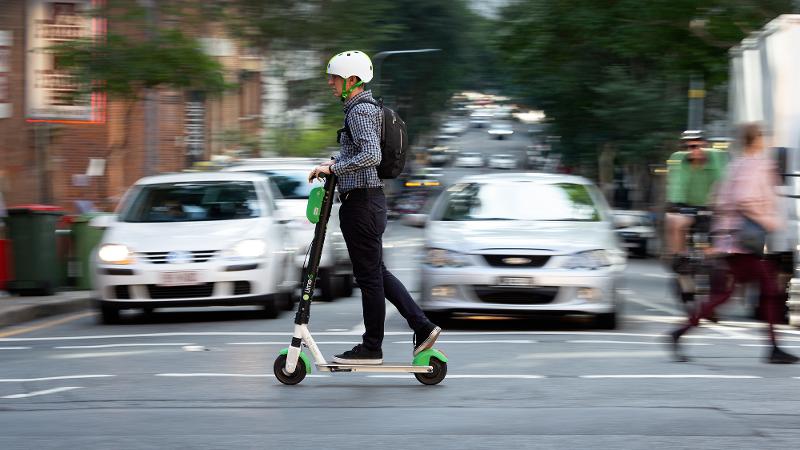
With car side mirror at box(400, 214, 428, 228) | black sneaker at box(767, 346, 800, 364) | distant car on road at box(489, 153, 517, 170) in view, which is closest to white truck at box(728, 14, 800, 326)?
car side mirror at box(400, 214, 428, 228)

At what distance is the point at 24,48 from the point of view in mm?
33375

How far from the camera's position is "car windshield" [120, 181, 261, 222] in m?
14.6

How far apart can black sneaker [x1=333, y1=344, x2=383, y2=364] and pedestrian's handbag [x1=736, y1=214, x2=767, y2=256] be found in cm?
292

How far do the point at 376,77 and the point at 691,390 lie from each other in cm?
4736

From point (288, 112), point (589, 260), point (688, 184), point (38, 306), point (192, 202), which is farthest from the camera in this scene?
point (288, 112)

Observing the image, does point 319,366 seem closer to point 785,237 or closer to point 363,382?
point 363,382

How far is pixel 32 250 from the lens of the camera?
16844mm

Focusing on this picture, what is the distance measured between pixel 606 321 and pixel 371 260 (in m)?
5.09

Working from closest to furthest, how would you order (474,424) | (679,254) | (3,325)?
1. (474,424)
2. (3,325)
3. (679,254)

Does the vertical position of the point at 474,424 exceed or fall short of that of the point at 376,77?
it falls short

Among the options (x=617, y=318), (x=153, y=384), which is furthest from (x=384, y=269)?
(x=617, y=318)

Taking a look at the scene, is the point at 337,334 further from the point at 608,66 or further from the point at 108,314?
the point at 608,66

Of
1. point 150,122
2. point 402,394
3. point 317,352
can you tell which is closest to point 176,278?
point 317,352

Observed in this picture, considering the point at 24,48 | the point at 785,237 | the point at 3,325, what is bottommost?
the point at 3,325
